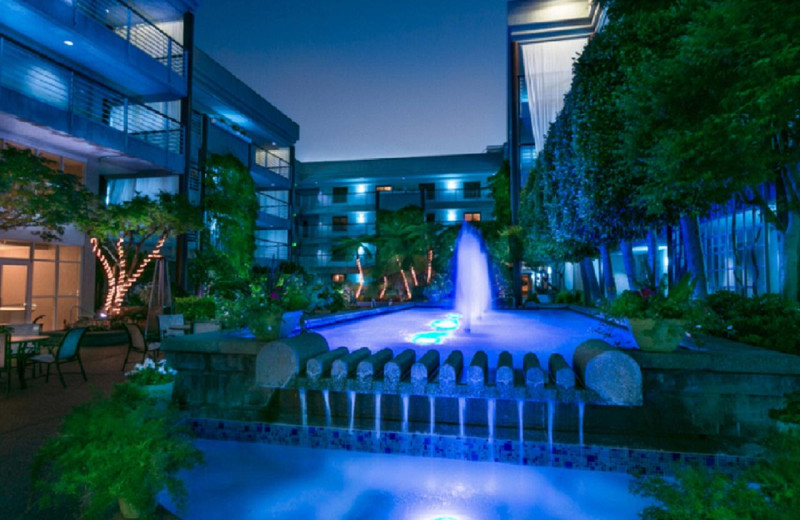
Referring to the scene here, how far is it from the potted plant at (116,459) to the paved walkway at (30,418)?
0.45m

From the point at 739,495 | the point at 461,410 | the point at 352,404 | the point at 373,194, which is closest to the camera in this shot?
the point at 739,495

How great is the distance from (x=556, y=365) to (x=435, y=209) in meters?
33.4

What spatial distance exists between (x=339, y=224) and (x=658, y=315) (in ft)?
113

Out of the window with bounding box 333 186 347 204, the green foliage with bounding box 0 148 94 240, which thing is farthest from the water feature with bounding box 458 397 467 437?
the window with bounding box 333 186 347 204

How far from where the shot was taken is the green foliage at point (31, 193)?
29.6 ft

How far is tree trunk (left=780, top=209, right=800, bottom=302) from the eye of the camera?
6.20 m

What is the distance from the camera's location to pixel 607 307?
15.3ft

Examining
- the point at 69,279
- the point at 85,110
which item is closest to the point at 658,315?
the point at 69,279

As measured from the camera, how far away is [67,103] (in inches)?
539

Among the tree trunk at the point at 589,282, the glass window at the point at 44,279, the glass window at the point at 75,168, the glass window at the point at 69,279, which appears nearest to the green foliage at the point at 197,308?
the glass window at the point at 69,279

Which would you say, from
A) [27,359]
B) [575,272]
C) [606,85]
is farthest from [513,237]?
[27,359]

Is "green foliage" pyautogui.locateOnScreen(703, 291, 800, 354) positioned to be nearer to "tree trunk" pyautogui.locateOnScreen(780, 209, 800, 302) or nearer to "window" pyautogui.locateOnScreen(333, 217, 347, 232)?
"tree trunk" pyautogui.locateOnScreen(780, 209, 800, 302)

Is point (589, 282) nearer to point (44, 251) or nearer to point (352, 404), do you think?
point (352, 404)

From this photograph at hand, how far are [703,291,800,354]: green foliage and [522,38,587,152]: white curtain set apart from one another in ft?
57.1
